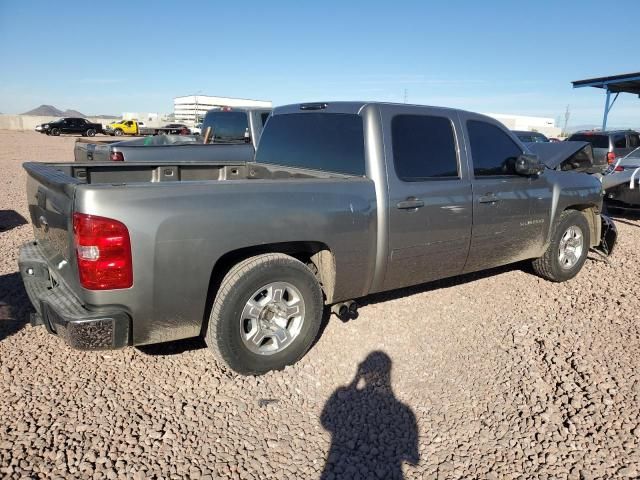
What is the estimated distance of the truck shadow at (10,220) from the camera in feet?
22.5

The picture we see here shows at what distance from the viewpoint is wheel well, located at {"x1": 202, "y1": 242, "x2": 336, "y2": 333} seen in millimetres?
3119

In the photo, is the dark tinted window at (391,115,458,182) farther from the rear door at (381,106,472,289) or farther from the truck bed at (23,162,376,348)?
the truck bed at (23,162,376,348)

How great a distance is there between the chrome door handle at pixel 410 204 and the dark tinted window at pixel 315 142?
39 cm

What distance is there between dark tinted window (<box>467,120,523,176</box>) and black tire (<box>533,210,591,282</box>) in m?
1.04

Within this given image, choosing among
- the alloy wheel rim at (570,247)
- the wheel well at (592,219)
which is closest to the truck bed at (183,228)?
the alloy wheel rim at (570,247)

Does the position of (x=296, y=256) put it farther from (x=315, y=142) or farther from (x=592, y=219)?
(x=592, y=219)

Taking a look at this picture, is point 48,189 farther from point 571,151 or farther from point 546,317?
point 571,151

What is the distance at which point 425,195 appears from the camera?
3.76 m

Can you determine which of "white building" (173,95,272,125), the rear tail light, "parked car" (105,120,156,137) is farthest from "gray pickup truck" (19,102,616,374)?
"white building" (173,95,272,125)

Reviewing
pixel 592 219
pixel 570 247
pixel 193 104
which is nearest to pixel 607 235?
pixel 592 219

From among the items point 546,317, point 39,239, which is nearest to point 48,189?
→ point 39,239

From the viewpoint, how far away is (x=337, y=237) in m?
3.35

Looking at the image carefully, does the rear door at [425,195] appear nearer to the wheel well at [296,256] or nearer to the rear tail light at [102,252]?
the wheel well at [296,256]

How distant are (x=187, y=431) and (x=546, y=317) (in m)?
3.33
